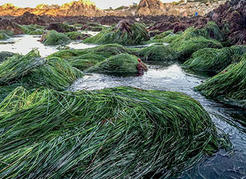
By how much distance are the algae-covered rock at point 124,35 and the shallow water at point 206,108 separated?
15.7 ft

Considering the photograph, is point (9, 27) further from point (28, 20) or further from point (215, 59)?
point (215, 59)

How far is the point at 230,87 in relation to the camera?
3.81 meters

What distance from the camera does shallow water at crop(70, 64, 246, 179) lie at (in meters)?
2.08

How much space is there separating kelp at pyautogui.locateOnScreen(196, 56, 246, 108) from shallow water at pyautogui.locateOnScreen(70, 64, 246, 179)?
0.73 feet

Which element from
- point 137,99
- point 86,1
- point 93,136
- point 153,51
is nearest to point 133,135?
point 93,136

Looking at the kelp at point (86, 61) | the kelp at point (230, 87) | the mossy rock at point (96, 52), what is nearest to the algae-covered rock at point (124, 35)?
the mossy rock at point (96, 52)

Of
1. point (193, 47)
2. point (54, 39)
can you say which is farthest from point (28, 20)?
point (193, 47)

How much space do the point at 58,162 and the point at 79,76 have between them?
3532mm

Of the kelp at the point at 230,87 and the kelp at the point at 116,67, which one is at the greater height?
the kelp at the point at 230,87

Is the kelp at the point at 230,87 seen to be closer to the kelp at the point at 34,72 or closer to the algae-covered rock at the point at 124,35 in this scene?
the kelp at the point at 34,72

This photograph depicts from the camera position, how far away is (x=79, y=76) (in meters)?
5.15

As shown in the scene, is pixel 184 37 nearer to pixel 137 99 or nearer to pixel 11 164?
pixel 137 99

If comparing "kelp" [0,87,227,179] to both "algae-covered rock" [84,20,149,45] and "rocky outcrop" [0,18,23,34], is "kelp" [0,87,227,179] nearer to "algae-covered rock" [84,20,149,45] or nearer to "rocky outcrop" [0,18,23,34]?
"algae-covered rock" [84,20,149,45]

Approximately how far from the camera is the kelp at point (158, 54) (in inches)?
290
